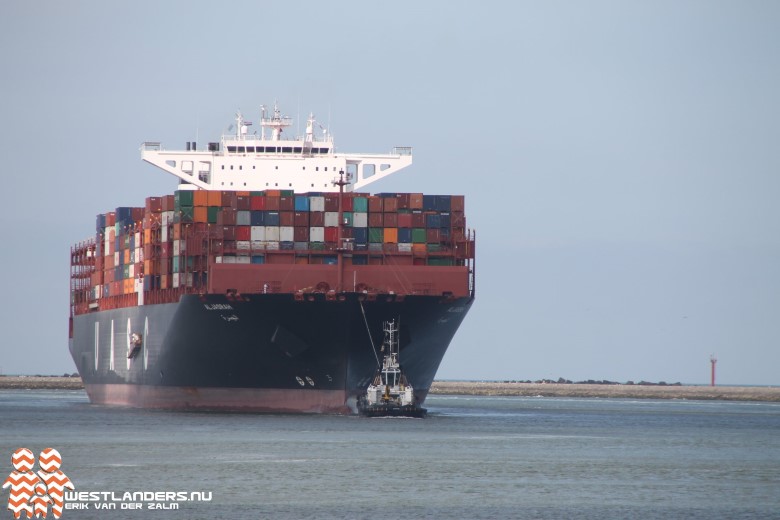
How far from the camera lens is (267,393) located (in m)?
65.4

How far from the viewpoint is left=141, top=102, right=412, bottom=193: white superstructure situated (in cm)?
7688

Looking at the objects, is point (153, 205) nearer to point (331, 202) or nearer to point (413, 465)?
point (331, 202)

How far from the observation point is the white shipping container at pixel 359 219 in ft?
215

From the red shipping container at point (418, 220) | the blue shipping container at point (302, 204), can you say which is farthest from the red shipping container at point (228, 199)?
the red shipping container at point (418, 220)

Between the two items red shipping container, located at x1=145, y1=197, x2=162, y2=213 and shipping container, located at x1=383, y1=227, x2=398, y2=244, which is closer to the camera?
shipping container, located at x1=383, y1=227, x2=398, y2=244

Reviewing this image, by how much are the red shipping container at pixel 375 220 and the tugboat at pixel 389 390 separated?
4833 mm

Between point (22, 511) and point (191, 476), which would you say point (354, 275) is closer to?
point (191, 476)

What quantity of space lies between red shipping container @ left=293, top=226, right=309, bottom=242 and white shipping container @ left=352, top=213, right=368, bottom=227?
2.00 meters

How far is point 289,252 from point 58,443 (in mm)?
15391

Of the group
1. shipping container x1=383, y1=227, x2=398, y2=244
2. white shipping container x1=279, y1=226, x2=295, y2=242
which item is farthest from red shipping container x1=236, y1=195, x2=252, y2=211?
shipping container x1=383, y1=227, x2=398, y2=244

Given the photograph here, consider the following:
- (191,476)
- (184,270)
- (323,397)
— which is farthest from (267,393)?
(191,476)

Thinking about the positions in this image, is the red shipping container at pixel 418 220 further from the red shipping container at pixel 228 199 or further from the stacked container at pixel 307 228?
the red shipping container at pixel 228 199

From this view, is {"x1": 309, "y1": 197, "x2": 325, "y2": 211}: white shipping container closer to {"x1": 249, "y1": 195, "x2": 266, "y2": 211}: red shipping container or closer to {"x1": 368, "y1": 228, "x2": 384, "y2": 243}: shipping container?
{"x1": 249, "y1": 195, "x2": 266, "y2": 211}: red shipping container

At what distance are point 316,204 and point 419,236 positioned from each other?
180 inches
